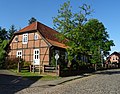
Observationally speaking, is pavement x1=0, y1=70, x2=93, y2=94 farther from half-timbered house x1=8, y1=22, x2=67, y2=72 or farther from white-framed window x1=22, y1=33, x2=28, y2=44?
white-framed window x1=22, y1=33, x2=28, y2=44

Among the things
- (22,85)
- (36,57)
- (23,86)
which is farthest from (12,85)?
(36,57)

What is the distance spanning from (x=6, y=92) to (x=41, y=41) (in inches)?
995

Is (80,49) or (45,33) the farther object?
(45,33)

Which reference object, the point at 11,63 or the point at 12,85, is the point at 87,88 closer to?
the point at 12,85

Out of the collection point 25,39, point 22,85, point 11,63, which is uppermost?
point 25,39

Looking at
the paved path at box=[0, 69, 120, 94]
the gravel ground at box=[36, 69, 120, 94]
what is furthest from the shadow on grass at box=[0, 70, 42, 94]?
the gravel ground at box=[36, 69, 120, 94]

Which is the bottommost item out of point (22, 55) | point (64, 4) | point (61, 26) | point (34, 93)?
point (34, 93)

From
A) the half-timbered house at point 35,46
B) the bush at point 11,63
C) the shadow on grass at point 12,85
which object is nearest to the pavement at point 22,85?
the shadow on grass at point 12,85

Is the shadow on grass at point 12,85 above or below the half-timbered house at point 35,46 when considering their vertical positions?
below

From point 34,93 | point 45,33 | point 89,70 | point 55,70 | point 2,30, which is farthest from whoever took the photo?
point 2,30

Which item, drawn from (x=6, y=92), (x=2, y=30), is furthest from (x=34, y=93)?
(x=2, y=30)

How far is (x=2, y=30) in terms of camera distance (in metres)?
81.4

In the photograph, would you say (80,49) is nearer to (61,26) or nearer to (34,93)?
(61,26)

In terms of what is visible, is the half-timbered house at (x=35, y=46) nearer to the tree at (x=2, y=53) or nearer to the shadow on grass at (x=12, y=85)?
the tree at (x=2, y=53)
